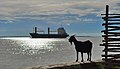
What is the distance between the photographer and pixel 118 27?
14688 millimetres

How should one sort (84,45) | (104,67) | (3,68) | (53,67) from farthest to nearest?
1. (3,68)
2. (84,45)
3. (104,67)
4. (53,67)

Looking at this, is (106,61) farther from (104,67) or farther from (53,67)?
(53,67)

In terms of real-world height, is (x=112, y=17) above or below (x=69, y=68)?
above

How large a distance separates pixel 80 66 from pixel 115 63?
1.59m

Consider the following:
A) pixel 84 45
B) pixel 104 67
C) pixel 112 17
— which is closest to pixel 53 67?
pixel 104 67

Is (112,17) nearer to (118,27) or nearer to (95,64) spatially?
(118,27)

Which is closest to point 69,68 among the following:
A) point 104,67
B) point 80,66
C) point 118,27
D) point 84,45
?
point 80,66

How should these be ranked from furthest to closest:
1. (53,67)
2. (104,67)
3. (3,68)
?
(3,68), (104,67), (53,67)

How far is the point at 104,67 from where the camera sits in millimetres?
15055

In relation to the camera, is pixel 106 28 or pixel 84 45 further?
pixel 84 45

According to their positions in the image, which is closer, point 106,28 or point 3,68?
point 106,28

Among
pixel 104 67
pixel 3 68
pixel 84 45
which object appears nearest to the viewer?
pixel 104 67

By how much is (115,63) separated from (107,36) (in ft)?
4.16

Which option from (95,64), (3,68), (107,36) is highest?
(107,36)
